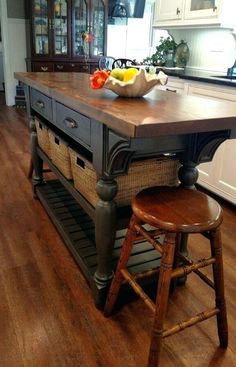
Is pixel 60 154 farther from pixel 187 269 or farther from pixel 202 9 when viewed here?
pixel 202 9

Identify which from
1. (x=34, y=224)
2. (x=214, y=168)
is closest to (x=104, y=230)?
(x=34, y=224)

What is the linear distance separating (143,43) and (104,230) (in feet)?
20.1

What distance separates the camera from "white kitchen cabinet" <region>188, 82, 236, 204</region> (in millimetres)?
2387

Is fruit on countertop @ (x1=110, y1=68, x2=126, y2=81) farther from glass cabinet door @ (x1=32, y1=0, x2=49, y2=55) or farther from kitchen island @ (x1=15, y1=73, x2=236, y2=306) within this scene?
glass cabinet door @ (x1=32, y1=0, x2=49, y2=55)

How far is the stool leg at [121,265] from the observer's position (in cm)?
122

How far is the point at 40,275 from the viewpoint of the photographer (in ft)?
5.66

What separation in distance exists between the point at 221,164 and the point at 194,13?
153 cm

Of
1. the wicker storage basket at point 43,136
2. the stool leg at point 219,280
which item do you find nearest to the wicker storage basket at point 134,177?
the stool leg at point 219,280

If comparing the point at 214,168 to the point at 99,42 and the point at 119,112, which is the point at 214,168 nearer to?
the point at 119,112

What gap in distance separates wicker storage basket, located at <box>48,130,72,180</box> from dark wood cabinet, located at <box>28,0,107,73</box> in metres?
4.10

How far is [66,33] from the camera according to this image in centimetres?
564

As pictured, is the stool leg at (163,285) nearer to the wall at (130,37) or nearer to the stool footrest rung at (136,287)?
the stool footrest rung at (136,287)

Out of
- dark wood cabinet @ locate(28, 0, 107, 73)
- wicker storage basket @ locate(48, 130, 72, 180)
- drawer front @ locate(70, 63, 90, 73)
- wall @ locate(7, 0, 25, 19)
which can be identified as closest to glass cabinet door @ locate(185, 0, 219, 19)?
wicker storage basket @ locate(48, 130, 72, 180)

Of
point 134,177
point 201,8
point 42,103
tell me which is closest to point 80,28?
point 201,8
